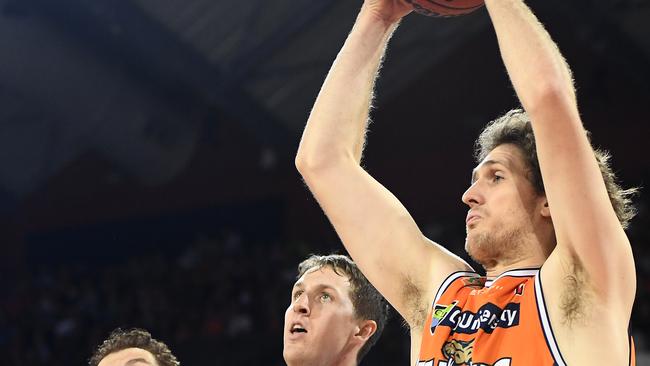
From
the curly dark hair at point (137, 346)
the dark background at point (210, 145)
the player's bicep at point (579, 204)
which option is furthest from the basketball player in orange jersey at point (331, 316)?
the dark background at point (210, 145)

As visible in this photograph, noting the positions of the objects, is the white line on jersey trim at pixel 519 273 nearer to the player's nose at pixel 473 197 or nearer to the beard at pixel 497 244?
the beard at pixel 497 244

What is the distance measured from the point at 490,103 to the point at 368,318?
10.4m

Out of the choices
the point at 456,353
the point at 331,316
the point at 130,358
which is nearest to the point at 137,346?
the point at 130,358

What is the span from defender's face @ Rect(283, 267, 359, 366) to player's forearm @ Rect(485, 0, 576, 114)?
130 centimetres

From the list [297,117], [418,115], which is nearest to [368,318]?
[297,117]

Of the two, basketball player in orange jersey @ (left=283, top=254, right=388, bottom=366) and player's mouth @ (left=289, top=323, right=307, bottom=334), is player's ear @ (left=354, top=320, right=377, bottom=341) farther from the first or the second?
player's mouth @ (left=289, top=323, right=307, bottom=334)

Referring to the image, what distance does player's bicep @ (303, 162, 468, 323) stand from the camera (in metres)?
2.53

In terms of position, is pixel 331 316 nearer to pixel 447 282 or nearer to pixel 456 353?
pixel 447 282

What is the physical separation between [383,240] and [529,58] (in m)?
0.65

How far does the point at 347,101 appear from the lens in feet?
9.00

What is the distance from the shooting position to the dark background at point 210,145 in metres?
11.1

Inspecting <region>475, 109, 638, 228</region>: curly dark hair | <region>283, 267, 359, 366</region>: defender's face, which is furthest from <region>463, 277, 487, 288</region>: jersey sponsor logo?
<region>283, 267, 359, 366</region>: defender's face

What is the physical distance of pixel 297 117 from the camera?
1254cm

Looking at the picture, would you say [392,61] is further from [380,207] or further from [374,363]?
[380,207]
